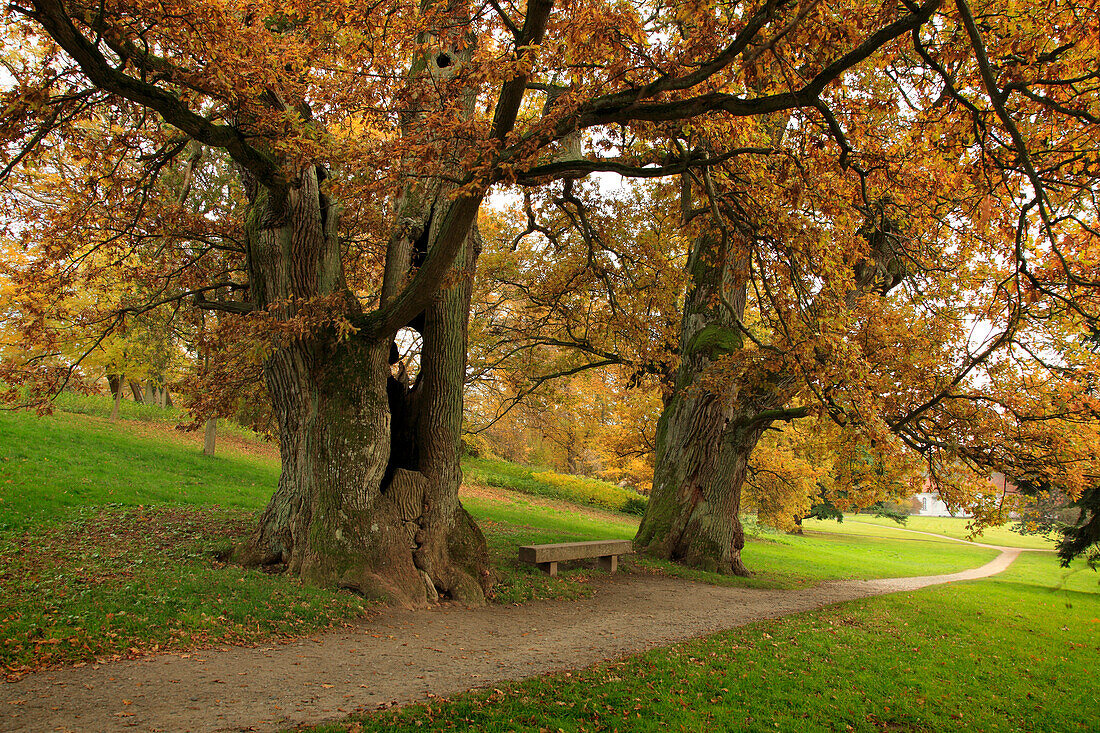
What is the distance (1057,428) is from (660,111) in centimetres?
878

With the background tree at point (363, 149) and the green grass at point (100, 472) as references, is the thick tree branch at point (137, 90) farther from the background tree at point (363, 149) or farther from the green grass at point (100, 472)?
the green grass at point (100, 472)

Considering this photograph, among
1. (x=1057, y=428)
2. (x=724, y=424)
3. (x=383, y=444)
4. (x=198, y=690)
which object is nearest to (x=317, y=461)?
(x=383, y=444)

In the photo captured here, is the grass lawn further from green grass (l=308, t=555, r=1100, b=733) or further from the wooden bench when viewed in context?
green grass (l=308, t=555, r=1100, b=733)

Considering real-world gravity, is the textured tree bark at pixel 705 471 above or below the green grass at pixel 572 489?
above

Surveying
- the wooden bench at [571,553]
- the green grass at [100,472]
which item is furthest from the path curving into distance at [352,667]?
the green grass at [100,472]

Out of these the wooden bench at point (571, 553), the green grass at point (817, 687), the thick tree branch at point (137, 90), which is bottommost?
the green grass at point (817, 687)

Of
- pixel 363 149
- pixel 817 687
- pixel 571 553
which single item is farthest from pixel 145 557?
pixel 817 687

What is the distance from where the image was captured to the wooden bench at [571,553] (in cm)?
996

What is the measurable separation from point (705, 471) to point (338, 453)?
316 inches

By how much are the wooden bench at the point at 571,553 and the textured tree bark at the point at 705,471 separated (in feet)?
5.22

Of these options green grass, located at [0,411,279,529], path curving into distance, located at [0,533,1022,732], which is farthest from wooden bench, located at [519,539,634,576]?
green grass, located at [0,411,279,529]

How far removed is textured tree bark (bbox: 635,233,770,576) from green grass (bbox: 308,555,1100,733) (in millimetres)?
3261

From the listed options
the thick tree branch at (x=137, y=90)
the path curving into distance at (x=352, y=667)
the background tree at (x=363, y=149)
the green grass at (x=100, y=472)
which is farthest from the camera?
the green grass at (x=100, y=472)

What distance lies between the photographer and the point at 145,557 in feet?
25.4
